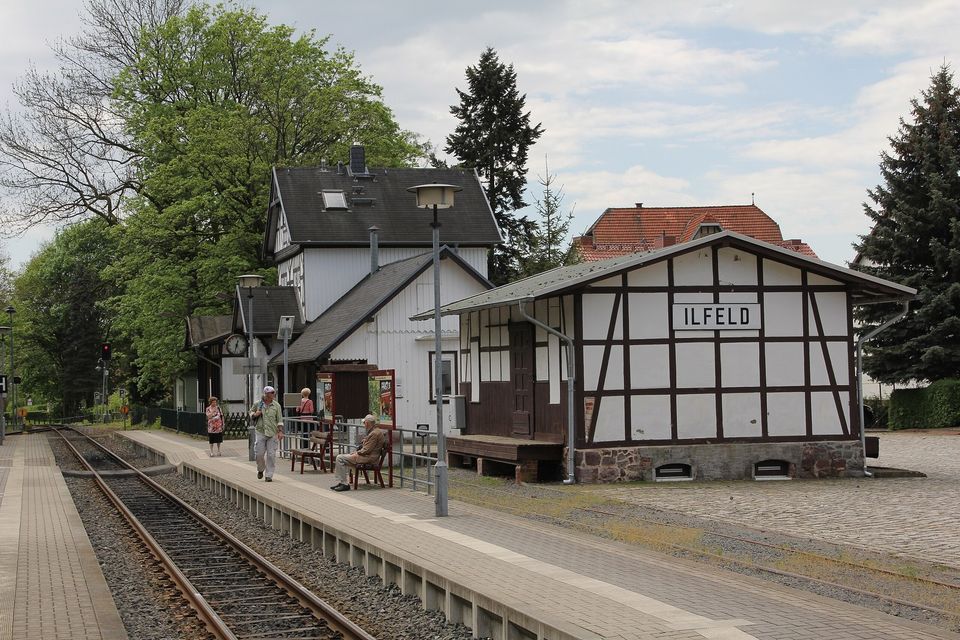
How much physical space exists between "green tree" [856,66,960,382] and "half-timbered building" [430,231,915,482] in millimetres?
18408

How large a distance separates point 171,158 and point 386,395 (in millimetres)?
25775

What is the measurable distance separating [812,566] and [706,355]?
9989mm

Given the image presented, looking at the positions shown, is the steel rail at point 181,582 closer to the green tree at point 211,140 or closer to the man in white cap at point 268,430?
the man in white cap at point 268,430

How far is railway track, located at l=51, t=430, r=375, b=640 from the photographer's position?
11.0m

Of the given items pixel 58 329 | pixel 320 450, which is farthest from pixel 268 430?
pixel 58 329

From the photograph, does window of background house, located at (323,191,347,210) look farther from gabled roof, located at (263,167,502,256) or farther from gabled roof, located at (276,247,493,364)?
gabled roof, located at (276,247,493,364)

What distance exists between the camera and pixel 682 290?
21.8 meters

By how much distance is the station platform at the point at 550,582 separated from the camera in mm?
8305

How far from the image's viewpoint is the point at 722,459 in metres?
21.5

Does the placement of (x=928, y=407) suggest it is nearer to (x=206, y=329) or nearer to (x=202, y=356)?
(x=202, y=356)

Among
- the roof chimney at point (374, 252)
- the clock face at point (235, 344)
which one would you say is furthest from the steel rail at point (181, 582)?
the roof chimney at point (374, 252)

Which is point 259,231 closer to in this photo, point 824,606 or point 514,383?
point 514,383

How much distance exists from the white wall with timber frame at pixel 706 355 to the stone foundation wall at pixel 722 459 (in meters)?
0.20

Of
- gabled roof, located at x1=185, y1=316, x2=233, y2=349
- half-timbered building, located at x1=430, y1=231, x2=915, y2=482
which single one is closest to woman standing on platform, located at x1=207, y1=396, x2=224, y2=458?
half-timbered building, located at x1=430, y1=231, x2=915, y2=482
